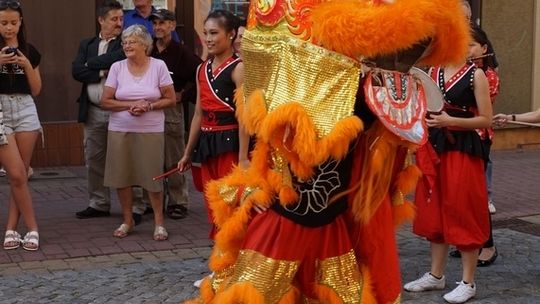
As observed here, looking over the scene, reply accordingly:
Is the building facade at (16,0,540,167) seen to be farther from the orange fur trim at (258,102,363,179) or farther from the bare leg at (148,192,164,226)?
the orange fur trim at (258,102,363,179)

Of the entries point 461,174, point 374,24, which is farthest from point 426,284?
point 374,24

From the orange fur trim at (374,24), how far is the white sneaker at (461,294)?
2.65m

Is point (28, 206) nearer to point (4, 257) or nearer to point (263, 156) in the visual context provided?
point (4, 257)

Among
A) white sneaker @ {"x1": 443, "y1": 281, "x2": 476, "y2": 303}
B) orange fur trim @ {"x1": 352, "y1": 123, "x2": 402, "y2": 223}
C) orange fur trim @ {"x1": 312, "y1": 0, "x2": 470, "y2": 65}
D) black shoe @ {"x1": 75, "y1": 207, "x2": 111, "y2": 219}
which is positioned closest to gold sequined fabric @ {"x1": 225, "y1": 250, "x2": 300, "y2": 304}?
orange fur trim @ {"x1": 352, "y1": 123, "x2": 402, "y2": 223}

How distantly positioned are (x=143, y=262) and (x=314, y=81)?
3.51 meters

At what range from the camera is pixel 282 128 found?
3.35 m

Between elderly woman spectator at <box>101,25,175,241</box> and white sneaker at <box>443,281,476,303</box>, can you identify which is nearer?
white sneaker at <box>443,281,476,303</box>

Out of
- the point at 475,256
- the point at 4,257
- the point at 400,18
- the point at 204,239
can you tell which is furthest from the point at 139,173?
the point at 400,18

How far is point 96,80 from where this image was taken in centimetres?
771

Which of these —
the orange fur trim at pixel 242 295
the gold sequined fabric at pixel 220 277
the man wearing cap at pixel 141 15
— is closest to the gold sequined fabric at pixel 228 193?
the gold sequined fabric at pixel 220 277

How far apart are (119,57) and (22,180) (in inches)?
54.0

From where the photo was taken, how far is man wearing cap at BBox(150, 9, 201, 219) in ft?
25.5

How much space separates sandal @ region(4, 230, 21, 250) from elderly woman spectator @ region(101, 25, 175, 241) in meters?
0.81

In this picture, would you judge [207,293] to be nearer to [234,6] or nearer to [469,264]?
[469,264]
